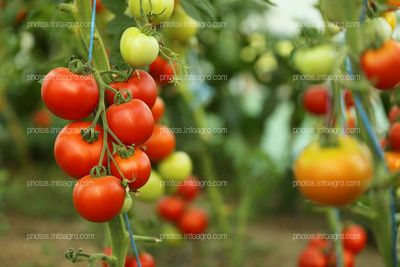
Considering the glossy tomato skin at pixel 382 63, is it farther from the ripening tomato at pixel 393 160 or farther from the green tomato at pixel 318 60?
the ripening tomato at pixel 393 160

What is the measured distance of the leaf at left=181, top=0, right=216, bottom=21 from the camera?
1.15 m

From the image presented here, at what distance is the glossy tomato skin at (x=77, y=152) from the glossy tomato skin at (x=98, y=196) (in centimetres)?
2

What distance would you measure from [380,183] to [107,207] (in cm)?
41

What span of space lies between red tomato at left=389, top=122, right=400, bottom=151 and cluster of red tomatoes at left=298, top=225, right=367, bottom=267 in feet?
1.55

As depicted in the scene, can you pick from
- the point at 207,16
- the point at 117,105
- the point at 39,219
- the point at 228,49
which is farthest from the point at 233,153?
the point at 117,105

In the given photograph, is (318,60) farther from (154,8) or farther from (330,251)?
(330,251)

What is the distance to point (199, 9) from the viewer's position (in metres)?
1.17

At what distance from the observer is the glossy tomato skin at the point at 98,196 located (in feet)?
2.90

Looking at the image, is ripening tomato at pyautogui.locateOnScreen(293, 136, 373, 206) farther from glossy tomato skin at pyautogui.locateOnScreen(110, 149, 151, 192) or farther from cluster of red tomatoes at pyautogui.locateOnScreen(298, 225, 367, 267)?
cluster of red tomatoes at pyautogui.locateOnScreen(298, 225, 367, 267)

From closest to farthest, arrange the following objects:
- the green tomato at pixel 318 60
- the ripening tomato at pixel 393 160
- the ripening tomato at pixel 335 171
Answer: the ripening tomato at pixel 335 171
the green tomato at pixel 318 60
the ripening tomato at pixel 393 160

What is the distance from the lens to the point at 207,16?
1.18m

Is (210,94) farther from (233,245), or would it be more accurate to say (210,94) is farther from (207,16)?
(207,16)

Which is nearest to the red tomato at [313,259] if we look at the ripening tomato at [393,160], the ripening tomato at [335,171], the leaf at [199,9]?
the ripening tomato at [393,160]

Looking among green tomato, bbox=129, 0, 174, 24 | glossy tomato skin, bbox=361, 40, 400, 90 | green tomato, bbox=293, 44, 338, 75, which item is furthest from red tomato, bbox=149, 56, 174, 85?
glossy tomato skin, bbox=361, 40, 400, 90
